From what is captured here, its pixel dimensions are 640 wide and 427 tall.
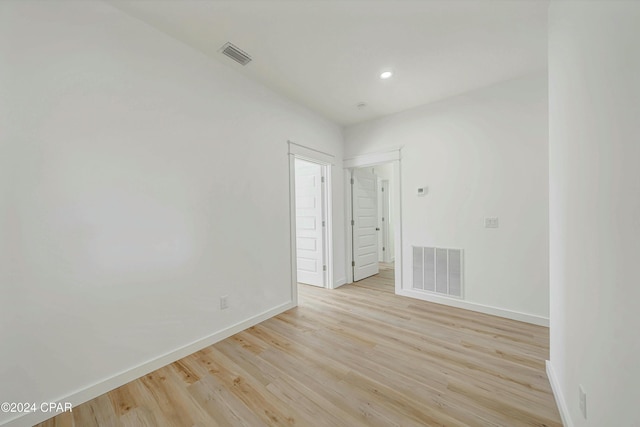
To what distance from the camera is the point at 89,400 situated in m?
1.61

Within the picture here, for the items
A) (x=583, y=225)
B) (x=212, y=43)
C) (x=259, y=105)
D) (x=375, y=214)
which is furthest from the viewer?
(x=375, y=214)

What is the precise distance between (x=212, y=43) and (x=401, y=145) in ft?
8.57

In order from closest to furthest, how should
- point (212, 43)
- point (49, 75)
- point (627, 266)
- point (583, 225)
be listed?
point (627, 266) < point (583, 225) < point (49, 75) < point (212, 43)

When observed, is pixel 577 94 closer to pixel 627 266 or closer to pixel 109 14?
pixel 627 266

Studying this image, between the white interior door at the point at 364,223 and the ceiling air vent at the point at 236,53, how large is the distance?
246 cm

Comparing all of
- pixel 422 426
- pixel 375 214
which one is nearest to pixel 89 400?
pixel 422 426

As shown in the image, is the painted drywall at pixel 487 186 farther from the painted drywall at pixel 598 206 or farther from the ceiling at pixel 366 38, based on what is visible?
the painted drywall at pixel 598 206

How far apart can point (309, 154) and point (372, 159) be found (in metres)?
1.05

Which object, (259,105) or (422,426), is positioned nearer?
(422,426)

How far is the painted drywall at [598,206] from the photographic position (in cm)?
73

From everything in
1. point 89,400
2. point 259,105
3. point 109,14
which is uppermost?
point 109,14

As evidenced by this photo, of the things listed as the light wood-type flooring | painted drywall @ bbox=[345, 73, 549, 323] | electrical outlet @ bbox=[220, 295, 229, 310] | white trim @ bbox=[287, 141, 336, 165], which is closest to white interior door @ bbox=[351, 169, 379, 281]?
white trim @ bbox=[287, 141, 336, 165]

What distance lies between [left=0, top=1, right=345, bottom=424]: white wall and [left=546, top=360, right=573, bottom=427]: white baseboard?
2.52 m

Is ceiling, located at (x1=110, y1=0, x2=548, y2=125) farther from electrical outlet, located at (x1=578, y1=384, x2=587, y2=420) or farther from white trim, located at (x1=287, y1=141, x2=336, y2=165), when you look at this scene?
electrical outlet, located at (x1=578, y1=384, x2=587, y2=420)
